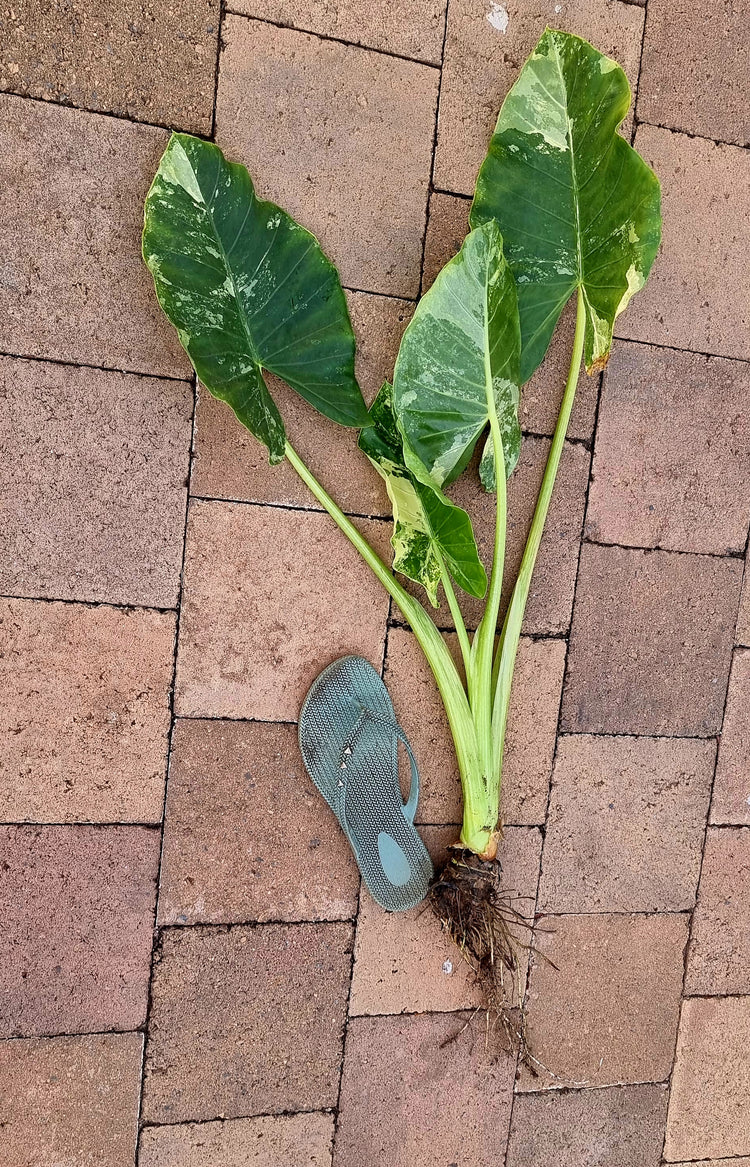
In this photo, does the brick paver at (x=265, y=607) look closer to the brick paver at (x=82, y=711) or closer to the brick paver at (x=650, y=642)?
the brick paver at (x=82, y=711)

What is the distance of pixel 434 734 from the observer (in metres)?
1.79

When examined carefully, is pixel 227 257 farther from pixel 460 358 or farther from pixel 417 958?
pixel 417 958

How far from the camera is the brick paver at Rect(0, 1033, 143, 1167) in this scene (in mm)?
1625

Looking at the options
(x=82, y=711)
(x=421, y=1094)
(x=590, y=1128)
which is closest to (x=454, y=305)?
(x=82, y=711)

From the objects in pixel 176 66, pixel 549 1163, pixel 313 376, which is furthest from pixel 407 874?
pixel 176 66

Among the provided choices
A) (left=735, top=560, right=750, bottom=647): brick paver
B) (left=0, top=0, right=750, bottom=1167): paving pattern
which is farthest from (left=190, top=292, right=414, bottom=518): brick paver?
(left=735, top=560, right=750, bottom=647): brick paver

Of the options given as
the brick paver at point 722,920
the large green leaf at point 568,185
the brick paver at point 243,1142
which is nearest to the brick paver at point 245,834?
the brick paver at point 243,1142

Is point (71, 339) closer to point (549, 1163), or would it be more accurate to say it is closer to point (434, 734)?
point (434, 734)

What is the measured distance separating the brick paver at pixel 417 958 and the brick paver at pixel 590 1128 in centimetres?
Result: 31

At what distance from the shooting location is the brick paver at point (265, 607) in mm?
1652

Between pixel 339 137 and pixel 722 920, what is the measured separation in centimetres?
201

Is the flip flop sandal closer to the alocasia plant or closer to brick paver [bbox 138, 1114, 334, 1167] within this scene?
the alocasia plant

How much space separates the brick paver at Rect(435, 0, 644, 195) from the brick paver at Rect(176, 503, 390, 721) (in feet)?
2.58

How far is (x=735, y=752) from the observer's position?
6.50ft
